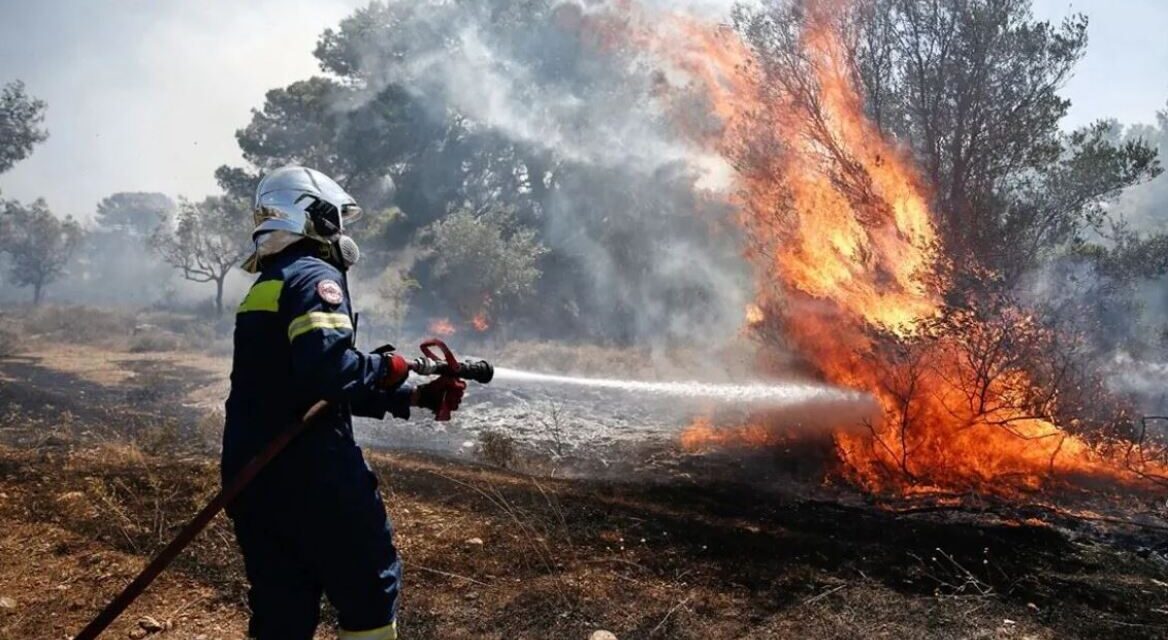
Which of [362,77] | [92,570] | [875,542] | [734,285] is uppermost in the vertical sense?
[362,77]

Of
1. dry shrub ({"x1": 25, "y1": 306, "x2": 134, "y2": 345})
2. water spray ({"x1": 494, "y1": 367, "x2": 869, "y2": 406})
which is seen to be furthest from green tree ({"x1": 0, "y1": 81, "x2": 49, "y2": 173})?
water spray ({"x1": 494, "y1": 367, "x2": 869, "y2": 406})

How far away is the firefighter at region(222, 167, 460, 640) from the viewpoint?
2834mm

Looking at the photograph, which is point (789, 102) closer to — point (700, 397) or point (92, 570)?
point (700, 397)

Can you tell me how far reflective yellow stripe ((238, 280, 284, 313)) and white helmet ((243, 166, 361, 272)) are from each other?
0.31m

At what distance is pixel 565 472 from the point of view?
945 centimetres

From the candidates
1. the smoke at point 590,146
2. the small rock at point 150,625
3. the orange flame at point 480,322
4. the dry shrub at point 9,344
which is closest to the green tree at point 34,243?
the dry shrub at point 9,344

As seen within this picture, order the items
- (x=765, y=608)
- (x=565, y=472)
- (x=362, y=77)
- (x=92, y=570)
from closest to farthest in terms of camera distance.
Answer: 1. (x=765, y=608)
2. (x=92, y=570)
3. (x=565, y=472)
4. (x=362, y=77)

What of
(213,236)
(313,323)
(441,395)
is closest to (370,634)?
(441,395)

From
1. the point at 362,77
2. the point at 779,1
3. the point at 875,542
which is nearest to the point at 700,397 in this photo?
the point at 779,1

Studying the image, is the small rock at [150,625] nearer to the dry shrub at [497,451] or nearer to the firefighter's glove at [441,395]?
the firefighter's glove at [441,395]

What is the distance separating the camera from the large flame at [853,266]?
28.7ft

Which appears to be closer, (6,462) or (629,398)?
(6,462)

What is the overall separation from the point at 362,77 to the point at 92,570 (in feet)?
116

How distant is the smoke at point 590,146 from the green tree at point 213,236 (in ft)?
25.1
